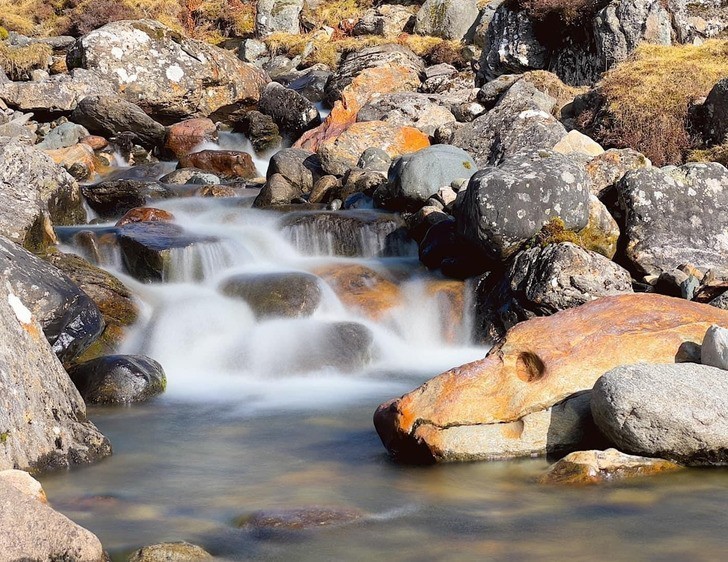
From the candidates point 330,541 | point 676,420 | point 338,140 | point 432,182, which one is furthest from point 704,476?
point 338,140

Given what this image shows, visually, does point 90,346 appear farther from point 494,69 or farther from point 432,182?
point 494,69

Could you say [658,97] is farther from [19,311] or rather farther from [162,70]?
[162,70]

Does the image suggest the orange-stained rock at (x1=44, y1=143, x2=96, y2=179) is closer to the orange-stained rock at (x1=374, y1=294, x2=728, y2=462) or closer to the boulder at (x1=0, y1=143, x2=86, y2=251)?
the boulder at (x1=0, y1=143, x2=86, y2=251)

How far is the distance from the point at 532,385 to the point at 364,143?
486 inches

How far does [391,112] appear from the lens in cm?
2022

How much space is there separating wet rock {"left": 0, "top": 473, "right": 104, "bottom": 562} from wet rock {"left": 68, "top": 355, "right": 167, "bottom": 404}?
4.15m

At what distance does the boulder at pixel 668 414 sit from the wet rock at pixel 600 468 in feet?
0.30

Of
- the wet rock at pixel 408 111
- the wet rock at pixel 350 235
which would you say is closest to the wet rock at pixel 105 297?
the wet rock at pixel 350 235

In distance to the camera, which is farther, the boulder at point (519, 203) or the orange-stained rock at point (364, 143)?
the orange-stained rock at point (364, 143)

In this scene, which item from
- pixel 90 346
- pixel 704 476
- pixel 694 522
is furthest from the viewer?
pixel 90 346

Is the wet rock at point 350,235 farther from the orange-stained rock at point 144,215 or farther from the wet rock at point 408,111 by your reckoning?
the wet rock at point 408,111

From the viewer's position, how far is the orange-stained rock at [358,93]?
66.8 feet

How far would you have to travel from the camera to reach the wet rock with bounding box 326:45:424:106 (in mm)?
24138

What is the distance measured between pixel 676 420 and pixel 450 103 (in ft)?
55.9
